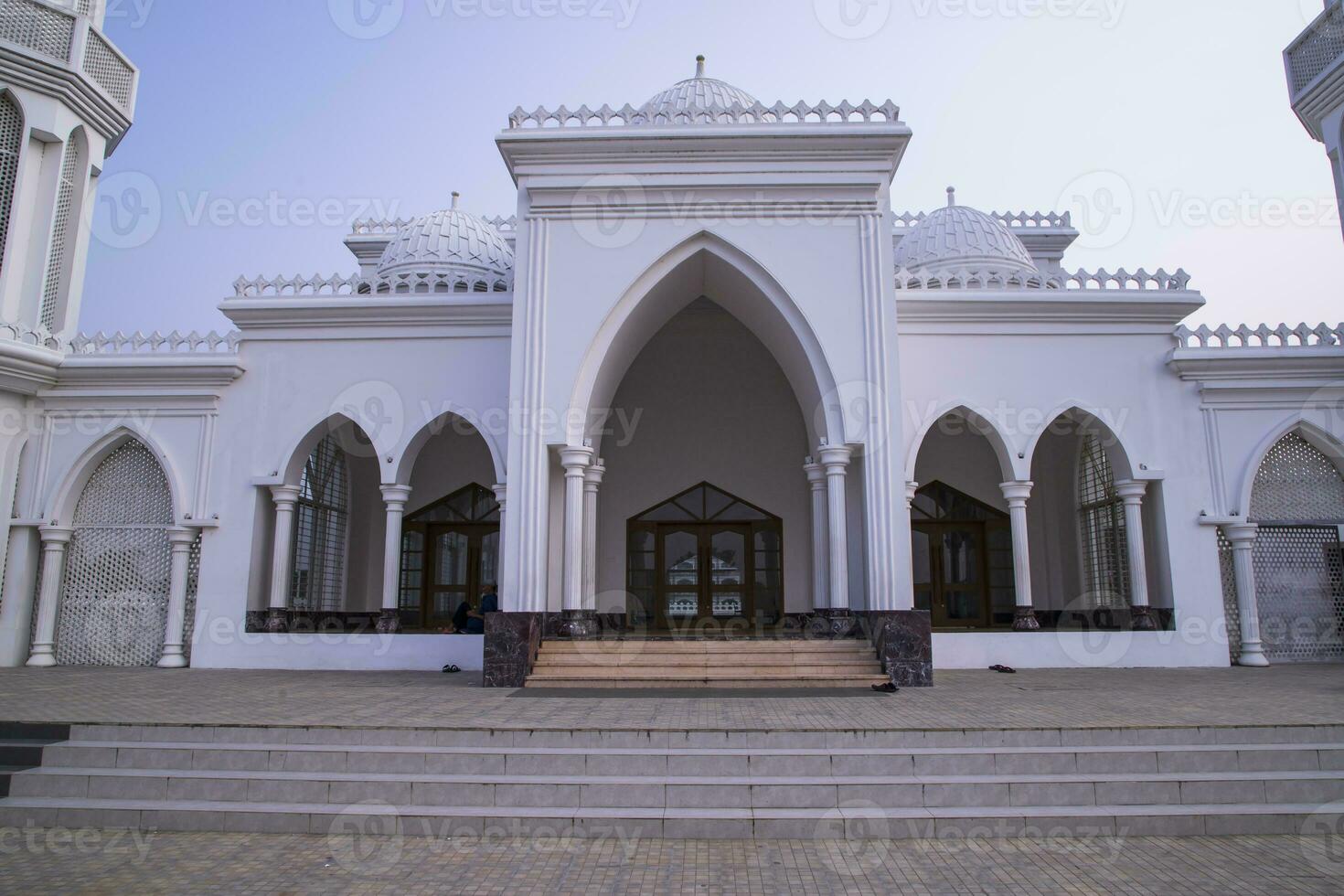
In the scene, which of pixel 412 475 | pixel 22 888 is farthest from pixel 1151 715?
pixel 412 475

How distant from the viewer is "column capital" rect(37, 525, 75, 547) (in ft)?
38.0

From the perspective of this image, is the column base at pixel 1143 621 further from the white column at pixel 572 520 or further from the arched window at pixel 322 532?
the arched window at pixel 322 532

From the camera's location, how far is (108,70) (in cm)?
1377

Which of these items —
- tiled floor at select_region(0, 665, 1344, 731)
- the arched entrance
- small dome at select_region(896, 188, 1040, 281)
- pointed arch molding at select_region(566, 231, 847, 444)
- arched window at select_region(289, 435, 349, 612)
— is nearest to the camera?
tiled floor at select_region(0, 665, 1344, 731)

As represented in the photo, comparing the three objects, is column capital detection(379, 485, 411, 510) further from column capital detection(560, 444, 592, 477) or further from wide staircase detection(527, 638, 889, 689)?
wide staircase detection(527, 638, 889, 689)

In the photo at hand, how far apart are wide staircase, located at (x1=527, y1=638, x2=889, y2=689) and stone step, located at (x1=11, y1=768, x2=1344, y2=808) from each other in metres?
3.35

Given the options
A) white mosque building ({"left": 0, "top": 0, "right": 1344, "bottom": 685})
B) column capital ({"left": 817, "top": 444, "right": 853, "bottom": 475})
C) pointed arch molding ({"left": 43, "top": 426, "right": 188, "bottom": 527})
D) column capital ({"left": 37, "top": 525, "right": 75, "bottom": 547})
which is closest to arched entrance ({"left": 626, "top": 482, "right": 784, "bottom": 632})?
white mosque building ({"left": 0, "top": 0, "right": 1344, "bottom": 685})

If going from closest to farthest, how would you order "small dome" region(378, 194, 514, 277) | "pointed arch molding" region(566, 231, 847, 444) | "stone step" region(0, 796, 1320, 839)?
"stone step" region(0, 796, 1320, 839), "pointed arch molding" region(566, 231, 847, 444), "small dome" region(378, 194, 514, 277)

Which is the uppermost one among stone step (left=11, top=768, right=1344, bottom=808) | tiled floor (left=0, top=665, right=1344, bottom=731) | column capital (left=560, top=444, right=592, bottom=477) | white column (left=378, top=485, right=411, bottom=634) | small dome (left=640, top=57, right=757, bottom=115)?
small dome (left=640, top=57, right=757, bottom=115)

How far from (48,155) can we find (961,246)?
13419 mm

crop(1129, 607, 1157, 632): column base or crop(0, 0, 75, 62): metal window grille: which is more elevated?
crop(0, 0, 75, 62): metal window grille

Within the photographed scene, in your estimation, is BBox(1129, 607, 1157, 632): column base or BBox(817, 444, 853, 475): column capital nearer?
BBox(817, 444, 853, 475): column capital

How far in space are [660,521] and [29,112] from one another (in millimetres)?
10552

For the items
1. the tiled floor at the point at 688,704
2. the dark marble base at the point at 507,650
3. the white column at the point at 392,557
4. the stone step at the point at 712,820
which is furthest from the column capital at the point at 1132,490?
the white column at the point at 392,557
